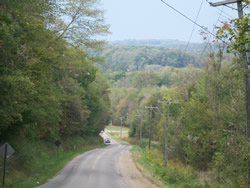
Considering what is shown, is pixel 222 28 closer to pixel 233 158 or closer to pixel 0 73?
pixel 0 73

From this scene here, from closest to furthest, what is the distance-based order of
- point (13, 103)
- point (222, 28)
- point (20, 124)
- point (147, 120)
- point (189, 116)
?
1. point (222, 28)
2. point (13, 103)
3. point (20, 124)
4. point (189, 116)
5. point (147, 120)

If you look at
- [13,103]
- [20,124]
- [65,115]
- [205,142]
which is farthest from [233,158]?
[65,115]

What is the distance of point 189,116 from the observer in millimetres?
36844

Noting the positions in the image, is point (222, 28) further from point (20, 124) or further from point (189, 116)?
point (189, 116)

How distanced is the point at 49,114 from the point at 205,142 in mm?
18119

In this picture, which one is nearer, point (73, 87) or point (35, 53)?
point (35, 53)

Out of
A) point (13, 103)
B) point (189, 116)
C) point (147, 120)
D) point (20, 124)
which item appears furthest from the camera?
point (147, 120)

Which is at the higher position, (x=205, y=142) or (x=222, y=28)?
(x=222, y=28)

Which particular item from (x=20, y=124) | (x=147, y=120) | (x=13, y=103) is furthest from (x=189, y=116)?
(x=147, y=120)

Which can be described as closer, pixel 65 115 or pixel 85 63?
pixel 85 63

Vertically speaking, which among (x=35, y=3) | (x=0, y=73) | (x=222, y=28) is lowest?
(x=0, y=73)

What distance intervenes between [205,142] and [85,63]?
17322 millimetres

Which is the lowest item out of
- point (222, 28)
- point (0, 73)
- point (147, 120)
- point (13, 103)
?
point (147, 120)

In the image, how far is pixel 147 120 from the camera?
258 ft
